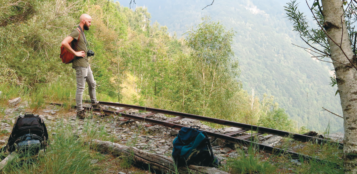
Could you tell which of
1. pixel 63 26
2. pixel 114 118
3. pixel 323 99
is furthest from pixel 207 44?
pixel 323 99

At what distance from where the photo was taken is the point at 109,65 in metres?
26.6

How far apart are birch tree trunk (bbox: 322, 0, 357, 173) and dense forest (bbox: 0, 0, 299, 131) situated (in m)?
3.00

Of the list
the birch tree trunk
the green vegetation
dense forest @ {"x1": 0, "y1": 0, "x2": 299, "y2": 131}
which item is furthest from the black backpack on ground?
the birch tree trunk

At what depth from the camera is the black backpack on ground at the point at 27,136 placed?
8.95 feet

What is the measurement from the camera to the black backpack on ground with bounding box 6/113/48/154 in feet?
8.95

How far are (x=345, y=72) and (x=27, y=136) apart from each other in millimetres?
3743

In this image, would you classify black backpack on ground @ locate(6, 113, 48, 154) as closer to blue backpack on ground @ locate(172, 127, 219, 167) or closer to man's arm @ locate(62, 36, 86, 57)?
blue backpack on ground @ locate(172, 127, 219, 167)

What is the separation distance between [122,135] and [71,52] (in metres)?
2.19

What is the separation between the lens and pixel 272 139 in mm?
4723

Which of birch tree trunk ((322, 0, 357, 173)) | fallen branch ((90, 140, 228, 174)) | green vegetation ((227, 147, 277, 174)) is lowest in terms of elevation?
fallen branch ((90, 140, 228, 174))

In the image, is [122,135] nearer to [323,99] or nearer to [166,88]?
[166,88]

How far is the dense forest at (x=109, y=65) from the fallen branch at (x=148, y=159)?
2175 millimetres

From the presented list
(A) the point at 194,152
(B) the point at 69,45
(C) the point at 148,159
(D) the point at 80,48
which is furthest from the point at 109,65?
(A) the point at 194,152

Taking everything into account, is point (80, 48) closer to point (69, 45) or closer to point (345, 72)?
point (69, 45)
